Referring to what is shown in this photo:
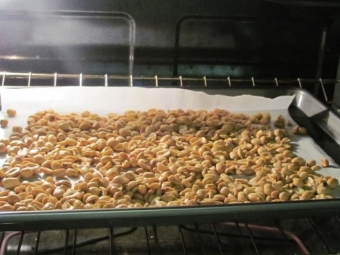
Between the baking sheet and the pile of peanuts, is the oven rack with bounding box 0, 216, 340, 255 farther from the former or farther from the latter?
the baking sheet

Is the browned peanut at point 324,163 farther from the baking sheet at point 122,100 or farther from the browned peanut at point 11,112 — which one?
the browned peanut at point 11,112

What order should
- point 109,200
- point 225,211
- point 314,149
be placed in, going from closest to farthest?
1. point 225,211
2. point 109,200
3. point 314,149

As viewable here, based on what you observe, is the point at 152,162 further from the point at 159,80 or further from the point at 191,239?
the point at 159,80

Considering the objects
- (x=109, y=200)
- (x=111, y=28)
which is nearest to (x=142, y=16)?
(x=111, y=28)

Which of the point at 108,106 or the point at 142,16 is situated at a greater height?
the point at 142,16

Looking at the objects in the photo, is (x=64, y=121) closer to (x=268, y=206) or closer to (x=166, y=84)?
(x=166, y=84)

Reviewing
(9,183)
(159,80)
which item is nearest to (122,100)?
(159,80)
